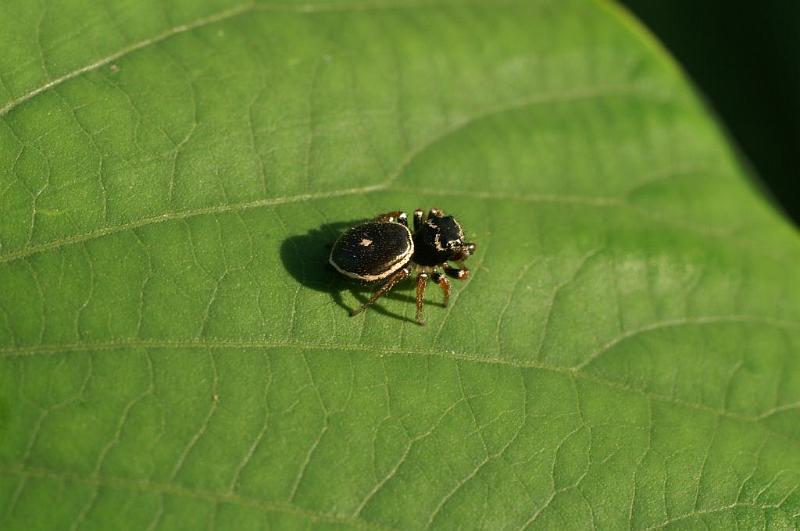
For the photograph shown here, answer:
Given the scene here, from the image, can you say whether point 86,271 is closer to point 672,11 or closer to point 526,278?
point 526,278

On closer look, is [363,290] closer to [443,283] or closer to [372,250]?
[372,250]

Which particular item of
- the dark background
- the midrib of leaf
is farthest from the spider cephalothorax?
the dark background

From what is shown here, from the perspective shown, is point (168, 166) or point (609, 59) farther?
point (609, 59)

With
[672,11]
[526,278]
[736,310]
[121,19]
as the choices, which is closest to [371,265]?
[526,278]

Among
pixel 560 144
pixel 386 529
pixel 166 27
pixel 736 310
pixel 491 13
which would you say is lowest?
pixel 736 310

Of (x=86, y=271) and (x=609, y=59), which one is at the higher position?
(x=86, y=271)

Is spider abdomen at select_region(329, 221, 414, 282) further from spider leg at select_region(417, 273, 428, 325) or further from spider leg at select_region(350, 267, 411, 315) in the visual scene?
spider leg at select_region(417, 273, 428, 325)

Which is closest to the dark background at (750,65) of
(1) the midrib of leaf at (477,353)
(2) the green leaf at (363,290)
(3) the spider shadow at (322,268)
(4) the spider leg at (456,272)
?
(2) the green leaf at (363,290)
